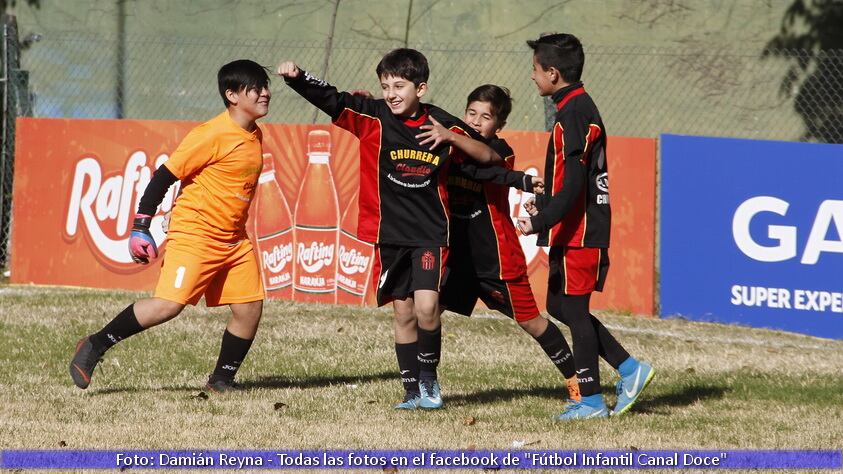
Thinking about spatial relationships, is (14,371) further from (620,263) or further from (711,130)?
(711,130)

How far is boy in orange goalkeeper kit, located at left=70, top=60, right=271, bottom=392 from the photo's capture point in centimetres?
721

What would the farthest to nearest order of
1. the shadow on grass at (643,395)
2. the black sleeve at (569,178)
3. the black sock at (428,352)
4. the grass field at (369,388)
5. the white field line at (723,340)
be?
the white field line at (723,340) < the shadow on grass at (643,395) < the black sock at (428,352) < the black sleeve at (569,178) < the grass field at (369,388)

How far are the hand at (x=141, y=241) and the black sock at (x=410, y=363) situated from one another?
55.3 inches

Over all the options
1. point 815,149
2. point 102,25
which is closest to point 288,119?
point 102,25

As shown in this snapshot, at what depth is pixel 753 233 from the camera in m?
10.9

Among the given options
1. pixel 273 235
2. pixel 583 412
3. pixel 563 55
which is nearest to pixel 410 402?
pixel 583 412

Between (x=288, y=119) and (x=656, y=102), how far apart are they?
4610 millimetres

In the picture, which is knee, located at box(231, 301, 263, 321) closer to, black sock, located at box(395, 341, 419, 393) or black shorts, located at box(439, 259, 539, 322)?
black sock, located at box(395, 341, 419, 393)

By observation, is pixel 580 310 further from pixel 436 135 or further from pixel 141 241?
pixel 141 241

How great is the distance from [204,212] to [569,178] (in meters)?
2.05

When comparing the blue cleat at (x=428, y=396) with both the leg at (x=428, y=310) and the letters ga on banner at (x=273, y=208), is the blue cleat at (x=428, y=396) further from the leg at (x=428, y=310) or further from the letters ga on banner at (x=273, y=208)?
the letters ga on banner at (x=273, y=208)

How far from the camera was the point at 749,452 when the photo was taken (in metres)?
6.10

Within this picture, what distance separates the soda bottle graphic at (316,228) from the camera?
38.8 feet

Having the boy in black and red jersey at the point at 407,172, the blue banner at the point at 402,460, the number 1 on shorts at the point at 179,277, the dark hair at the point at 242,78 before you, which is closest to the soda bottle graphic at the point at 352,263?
the dark hair at the point at 242,78
